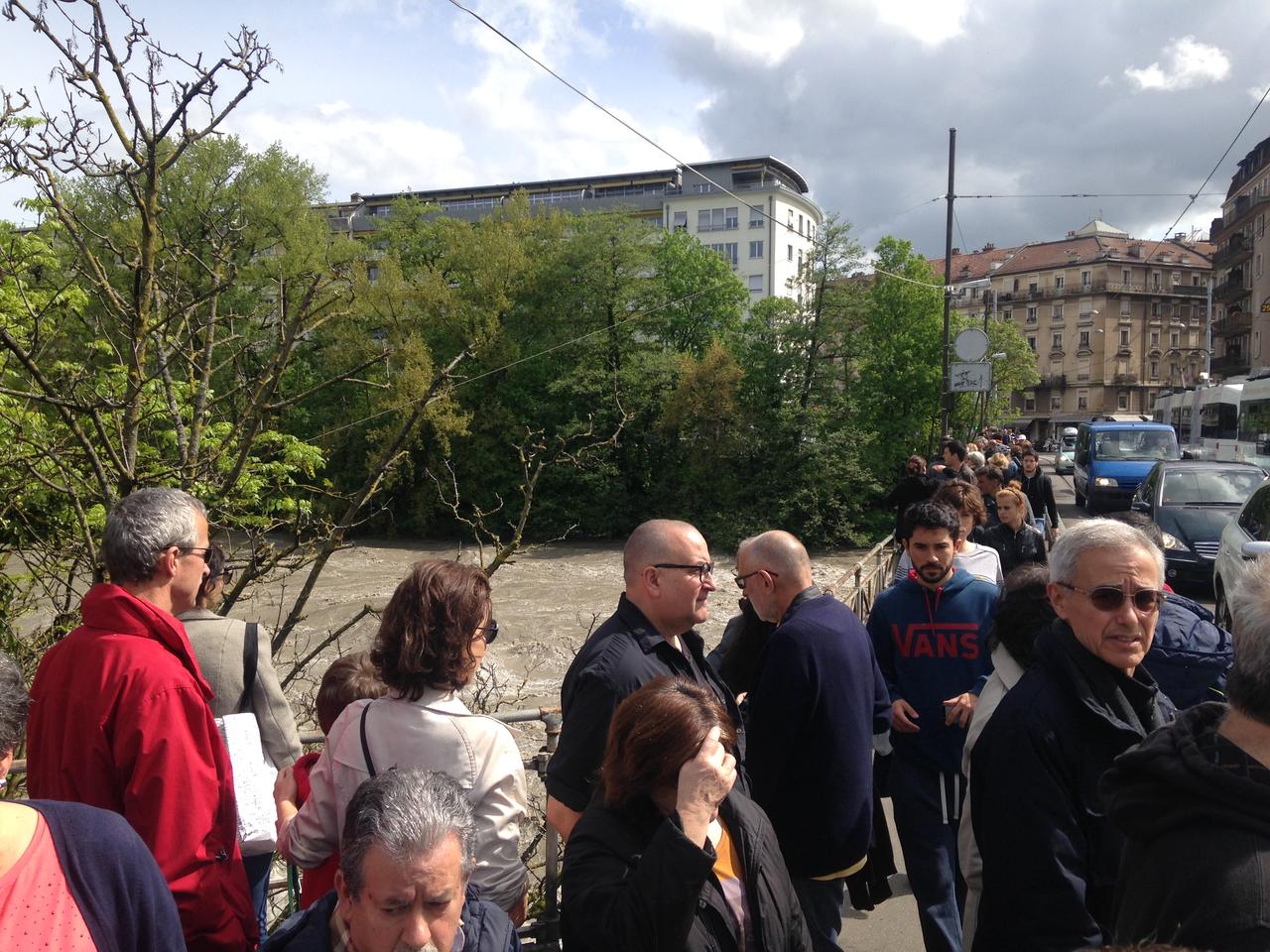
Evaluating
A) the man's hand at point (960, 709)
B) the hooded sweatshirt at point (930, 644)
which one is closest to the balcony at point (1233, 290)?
the hooded sweatshirt at point (930, 644)

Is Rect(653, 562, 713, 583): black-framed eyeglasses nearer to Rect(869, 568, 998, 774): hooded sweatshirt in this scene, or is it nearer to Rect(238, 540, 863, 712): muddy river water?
Rect(869, 568, 998, 774): hooded sweatshirt

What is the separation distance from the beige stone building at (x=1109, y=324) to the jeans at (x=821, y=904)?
95.5 metres

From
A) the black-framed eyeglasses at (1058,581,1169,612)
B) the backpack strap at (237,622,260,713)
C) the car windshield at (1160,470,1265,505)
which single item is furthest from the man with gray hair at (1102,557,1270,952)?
the car windshield at (1160,470,1265,505)

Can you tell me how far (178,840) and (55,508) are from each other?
5850 millimetres

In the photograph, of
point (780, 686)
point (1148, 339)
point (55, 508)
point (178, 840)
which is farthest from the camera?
point (1148, 339)

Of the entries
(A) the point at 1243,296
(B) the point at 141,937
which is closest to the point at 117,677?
(B) the point at 141,937

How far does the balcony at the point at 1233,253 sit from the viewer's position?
6406 cm

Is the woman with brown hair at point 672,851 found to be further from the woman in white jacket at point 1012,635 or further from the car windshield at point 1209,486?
the car windshield at point 1209,486

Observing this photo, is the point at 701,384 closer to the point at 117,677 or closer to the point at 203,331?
the point at 203,331

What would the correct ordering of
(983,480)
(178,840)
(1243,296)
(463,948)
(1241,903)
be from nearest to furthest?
(1241,903)
(463,948)
(178,840)
(983,480)
(1243,296)

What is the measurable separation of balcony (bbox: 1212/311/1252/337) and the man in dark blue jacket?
236ft

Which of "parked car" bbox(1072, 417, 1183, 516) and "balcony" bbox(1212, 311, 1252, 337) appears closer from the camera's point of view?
"parked car" bbox(1072, 417, 1183, 516)

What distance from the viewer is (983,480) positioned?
880 cm

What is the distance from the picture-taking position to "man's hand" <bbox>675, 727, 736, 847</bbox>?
6.47 feet
